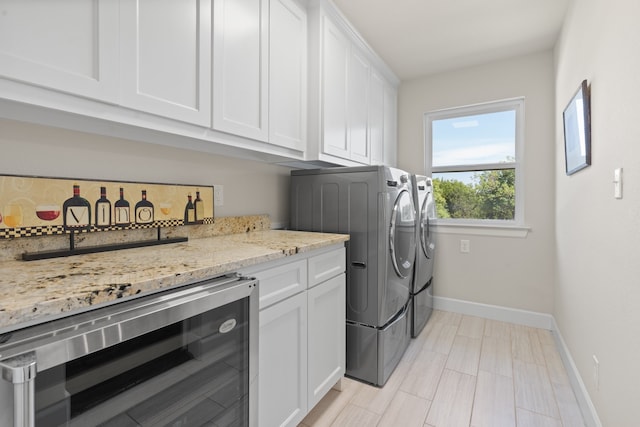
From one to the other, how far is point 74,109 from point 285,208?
4.97 ft

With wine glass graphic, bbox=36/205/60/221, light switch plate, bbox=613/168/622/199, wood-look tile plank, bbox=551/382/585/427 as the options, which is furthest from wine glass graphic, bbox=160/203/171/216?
wood-look tile plank, bbox=551/382/585/427

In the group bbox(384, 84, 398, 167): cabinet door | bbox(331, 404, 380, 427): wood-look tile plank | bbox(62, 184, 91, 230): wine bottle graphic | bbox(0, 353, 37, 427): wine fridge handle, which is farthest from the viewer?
bbox(384, 84, 398, 167): cabinet door

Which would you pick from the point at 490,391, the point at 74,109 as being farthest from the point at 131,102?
the point at 490,391

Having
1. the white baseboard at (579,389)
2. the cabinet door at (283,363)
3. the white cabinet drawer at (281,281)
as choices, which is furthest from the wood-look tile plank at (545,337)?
the white cabinet drawer at (281,281)

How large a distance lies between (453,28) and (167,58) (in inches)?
88.4

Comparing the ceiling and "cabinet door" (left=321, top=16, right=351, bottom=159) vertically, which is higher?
the ceiling

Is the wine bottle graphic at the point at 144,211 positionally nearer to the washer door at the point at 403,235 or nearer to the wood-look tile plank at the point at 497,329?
the washer door at the point at 403,235

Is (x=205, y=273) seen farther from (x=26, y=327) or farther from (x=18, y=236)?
(x=18, y=236)

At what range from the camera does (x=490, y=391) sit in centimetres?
189

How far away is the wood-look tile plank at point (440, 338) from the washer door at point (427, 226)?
2.14ft

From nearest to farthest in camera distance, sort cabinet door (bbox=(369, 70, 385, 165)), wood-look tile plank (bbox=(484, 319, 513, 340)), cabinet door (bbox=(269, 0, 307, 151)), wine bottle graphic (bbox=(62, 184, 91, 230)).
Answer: wine bottle graphic (bbox=(62, 184, 91, 230)) → cabinet door (bbox=(269, 0, 307, 151)) → wood-look tile plank (bbox=(484, 319, 513, 340)) → cabinet door (bbox=(369, 70, 385, 165))

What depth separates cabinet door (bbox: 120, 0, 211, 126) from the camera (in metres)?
1.07

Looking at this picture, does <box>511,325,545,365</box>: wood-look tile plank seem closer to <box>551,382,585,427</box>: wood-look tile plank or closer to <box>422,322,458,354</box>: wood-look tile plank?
<box>551,382,585,427</box>: wood-look tile plank

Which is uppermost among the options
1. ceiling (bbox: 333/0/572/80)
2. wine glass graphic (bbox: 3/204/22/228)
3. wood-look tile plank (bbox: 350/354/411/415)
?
ceiling (bbox: 333/0/572/80)
